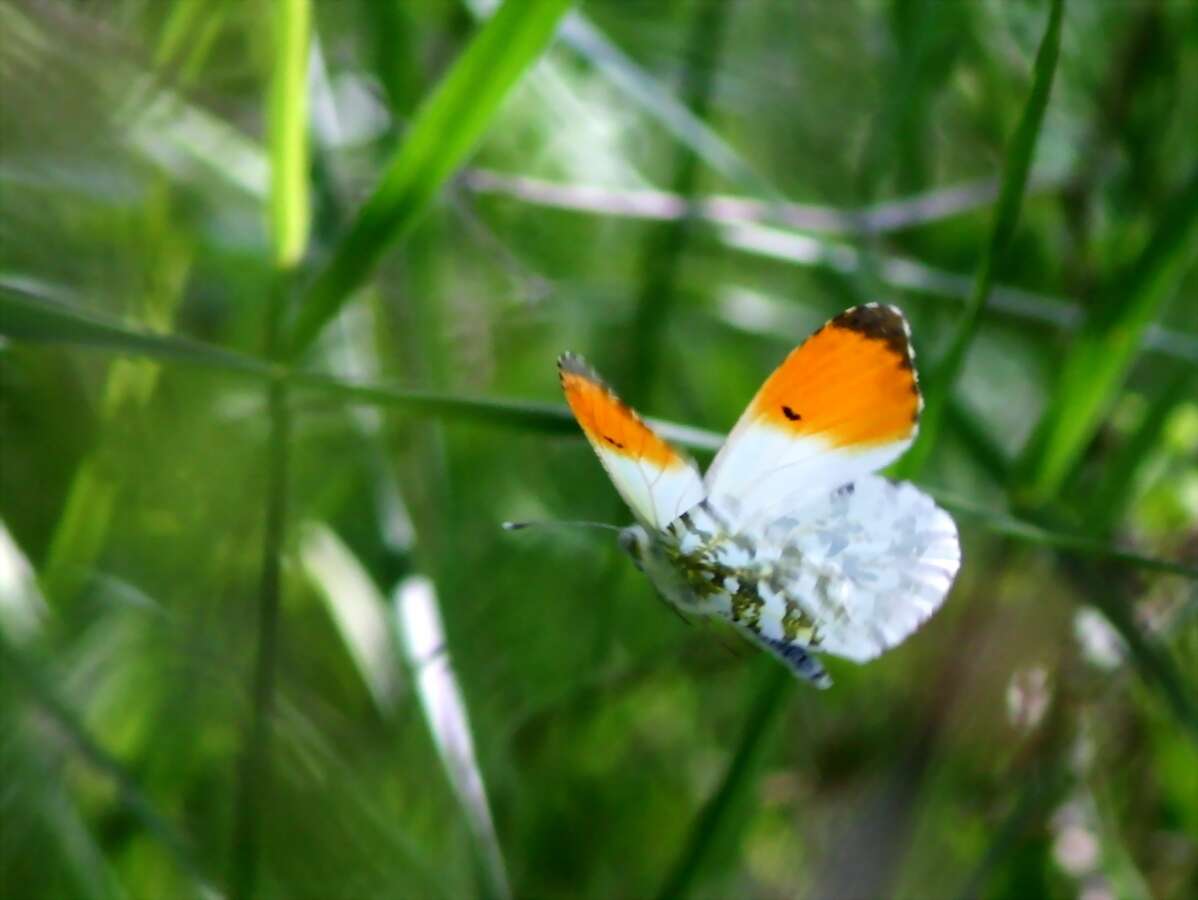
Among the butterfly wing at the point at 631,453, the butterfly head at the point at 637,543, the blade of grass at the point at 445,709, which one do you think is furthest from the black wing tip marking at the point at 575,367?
the blade of grass at the point at 445,709

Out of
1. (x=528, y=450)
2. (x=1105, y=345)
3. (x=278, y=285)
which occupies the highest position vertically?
(x=278, y=285)

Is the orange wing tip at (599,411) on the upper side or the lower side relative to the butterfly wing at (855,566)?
upper

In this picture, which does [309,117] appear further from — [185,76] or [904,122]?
[904,122]

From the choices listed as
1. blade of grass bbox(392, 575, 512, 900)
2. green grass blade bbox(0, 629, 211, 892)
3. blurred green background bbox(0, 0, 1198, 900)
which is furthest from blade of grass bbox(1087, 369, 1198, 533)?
green grass blade bbox(0, 629, 211, 892)

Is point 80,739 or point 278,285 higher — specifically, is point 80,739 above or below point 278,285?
below

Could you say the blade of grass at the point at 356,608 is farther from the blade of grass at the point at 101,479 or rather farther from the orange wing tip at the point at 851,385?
the orange wing tip at the point at 851,385

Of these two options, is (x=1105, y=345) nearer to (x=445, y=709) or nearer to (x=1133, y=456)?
(x=1133, y=456)

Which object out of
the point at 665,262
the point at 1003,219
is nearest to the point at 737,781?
the point at 1003,219

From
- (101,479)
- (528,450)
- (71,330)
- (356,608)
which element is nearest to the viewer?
(71,330)
